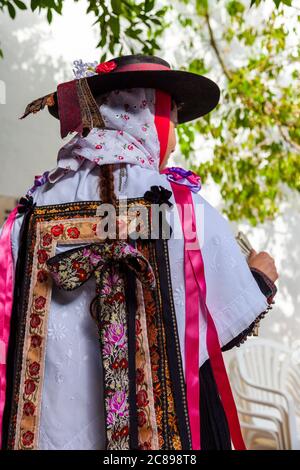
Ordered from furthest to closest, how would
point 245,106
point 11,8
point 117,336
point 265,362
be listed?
point 265,362, point 245,106, point 11,8, point 117,336

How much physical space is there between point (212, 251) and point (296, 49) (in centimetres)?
316

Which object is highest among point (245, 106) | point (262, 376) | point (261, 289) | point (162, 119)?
point (245, 106)

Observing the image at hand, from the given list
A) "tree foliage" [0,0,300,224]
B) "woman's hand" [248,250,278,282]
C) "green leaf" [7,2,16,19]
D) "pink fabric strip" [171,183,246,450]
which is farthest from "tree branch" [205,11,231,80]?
"pink fabric strip" [171,183,246,450]

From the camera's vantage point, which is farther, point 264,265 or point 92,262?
point 264,265

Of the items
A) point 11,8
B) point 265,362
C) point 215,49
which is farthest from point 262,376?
point 11,8

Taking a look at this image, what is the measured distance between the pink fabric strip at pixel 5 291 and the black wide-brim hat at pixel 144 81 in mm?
313

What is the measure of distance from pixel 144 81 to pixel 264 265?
56 centimetres

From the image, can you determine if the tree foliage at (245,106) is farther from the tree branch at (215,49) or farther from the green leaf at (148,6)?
the green leaf at (148,6)

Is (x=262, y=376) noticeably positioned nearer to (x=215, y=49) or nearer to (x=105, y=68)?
(x=215, y=49)

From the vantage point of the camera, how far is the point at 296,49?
447 centimetres

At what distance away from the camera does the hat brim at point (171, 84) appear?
1762 millimetres

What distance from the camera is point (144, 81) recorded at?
1.79m
